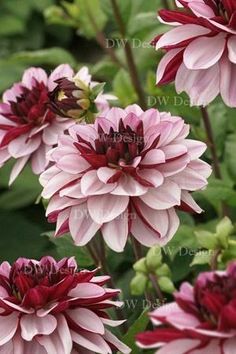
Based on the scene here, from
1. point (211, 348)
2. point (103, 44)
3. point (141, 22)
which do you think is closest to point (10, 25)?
point (103, 44)

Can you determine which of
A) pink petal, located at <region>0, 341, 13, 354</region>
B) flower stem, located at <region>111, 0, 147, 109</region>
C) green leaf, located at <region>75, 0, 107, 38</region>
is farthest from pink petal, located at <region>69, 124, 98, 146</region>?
green leaf, located at <region>75, 0, 107, 38</region>

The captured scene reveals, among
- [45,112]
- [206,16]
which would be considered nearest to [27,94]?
[45,112]

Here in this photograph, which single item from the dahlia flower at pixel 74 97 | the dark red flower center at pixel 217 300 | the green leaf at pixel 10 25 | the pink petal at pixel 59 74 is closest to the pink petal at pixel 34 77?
the pink petal at pixel 59 74

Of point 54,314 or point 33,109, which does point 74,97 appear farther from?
point 54,314

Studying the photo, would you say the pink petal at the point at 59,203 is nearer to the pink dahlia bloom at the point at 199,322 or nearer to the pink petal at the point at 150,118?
the pink petal at the point at 150,118

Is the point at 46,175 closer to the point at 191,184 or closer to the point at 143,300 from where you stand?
the point at 191,184

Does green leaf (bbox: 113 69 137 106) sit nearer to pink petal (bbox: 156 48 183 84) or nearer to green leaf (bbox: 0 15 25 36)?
pink petal (bbox: 156 48 183 84)
